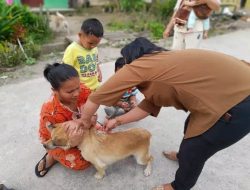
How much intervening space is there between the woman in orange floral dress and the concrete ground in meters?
0.13

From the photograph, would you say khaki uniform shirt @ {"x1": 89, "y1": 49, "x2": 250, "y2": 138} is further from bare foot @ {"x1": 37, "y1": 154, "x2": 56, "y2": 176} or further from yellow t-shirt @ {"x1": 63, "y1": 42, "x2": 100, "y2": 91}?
yellow t-shirt @ {"x1": 63, "y1": 42, "x2": 100, "y2": 91}

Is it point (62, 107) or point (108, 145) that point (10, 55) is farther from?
point (108, 145)

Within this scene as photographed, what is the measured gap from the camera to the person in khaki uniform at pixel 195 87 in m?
1.70

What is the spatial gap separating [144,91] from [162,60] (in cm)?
22

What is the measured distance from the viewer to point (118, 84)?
1.70 m

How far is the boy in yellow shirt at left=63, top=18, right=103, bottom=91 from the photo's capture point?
2.81 m

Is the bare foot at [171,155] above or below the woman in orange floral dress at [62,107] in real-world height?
below

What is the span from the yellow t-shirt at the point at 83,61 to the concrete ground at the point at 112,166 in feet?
1.96

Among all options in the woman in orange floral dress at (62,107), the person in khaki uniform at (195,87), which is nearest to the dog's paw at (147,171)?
the woman in orange floral dress at (62,107)

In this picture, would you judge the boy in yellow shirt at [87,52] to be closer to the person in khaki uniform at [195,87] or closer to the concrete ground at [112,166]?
the concrete ground at [112,166]

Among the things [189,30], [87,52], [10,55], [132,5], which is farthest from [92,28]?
[132,5]

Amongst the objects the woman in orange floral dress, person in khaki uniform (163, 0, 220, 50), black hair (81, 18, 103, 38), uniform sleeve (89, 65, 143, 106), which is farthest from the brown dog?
person in khaki uniform (163, 0, 220, 50)

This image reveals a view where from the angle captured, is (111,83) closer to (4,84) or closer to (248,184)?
(248,184)

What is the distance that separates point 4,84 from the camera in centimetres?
416
